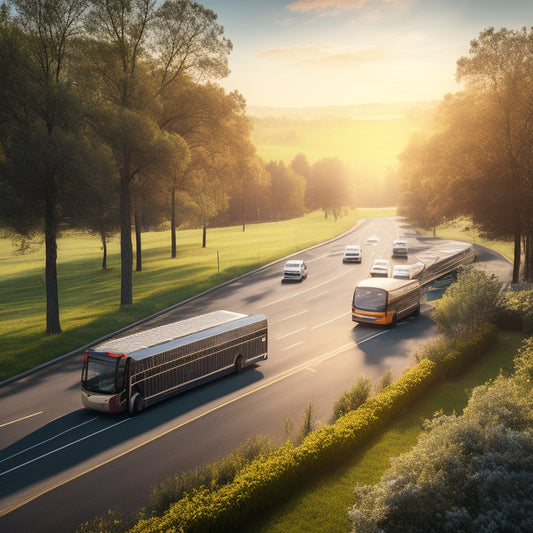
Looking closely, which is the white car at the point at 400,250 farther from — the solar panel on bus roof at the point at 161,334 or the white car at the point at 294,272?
the solar panel on bus roof at the point at 161,334

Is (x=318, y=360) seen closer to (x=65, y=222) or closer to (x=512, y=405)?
(x=512, y=405)

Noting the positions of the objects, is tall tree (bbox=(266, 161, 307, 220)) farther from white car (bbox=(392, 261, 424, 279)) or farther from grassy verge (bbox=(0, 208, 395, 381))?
white car (bbox=(392, 261, 424, 279))

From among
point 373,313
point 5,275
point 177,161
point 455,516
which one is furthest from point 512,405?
point 5,275

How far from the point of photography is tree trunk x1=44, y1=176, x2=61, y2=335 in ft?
76.5

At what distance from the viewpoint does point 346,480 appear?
11.1 m

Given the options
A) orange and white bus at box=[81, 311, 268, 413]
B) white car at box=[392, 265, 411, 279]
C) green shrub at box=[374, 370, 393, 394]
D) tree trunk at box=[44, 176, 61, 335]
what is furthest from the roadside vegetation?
white car at box=[392, 265, 411, 279]

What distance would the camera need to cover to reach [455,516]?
25.8 feet

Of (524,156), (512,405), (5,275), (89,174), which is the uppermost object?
(524,156)

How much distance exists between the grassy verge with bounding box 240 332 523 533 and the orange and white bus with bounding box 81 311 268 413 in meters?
7.66

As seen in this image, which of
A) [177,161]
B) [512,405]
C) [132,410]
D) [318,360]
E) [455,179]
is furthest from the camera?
[455,179]

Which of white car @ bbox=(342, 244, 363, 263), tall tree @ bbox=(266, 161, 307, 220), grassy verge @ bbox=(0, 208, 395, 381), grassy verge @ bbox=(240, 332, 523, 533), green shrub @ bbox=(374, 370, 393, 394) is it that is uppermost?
tall tree @ bbox=(266, 161, 307, 220)

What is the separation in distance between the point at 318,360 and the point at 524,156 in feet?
71.5

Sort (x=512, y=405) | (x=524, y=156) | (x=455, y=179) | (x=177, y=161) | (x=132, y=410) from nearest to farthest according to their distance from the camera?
(x=512, y=405)
(x=132, y=410)
(x=177, y=161)
(x=524, y=156)
(x=455, y=179)

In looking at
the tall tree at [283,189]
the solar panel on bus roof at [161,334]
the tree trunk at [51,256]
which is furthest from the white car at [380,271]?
the tall tree at [283,189]
